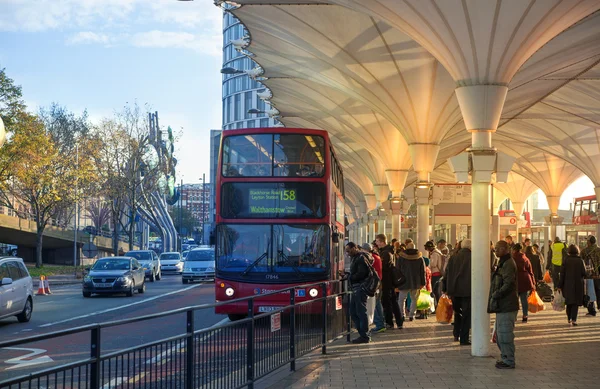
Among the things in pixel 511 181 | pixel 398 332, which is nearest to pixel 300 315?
pixel 398 332

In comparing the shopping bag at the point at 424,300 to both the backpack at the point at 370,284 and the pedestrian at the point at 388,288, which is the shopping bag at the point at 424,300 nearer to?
the pedestrian at the point at 388,288

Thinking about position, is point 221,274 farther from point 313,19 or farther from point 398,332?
point 313,19

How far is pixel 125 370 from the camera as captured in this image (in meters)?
6.86

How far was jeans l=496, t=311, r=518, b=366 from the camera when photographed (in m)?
12.4

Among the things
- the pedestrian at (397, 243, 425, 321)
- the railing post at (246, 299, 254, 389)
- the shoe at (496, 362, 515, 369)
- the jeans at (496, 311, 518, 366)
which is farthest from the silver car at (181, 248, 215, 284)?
the railing post at (246, 299, 254, 389)

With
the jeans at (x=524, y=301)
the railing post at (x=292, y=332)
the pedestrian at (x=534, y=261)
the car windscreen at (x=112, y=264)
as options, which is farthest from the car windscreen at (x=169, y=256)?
the railing post at (x=292, y=332)

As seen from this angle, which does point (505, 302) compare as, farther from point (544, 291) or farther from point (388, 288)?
point (544, 291)

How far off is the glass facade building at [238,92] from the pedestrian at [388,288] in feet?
316

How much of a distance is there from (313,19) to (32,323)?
10554mm

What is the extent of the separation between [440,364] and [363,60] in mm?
15822

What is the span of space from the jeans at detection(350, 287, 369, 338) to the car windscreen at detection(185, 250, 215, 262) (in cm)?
2936

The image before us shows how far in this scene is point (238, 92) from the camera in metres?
120

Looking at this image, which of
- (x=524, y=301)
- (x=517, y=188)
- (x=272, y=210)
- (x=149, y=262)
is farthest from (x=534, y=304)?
(x=517, y=188)

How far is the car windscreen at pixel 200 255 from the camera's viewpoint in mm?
44594
